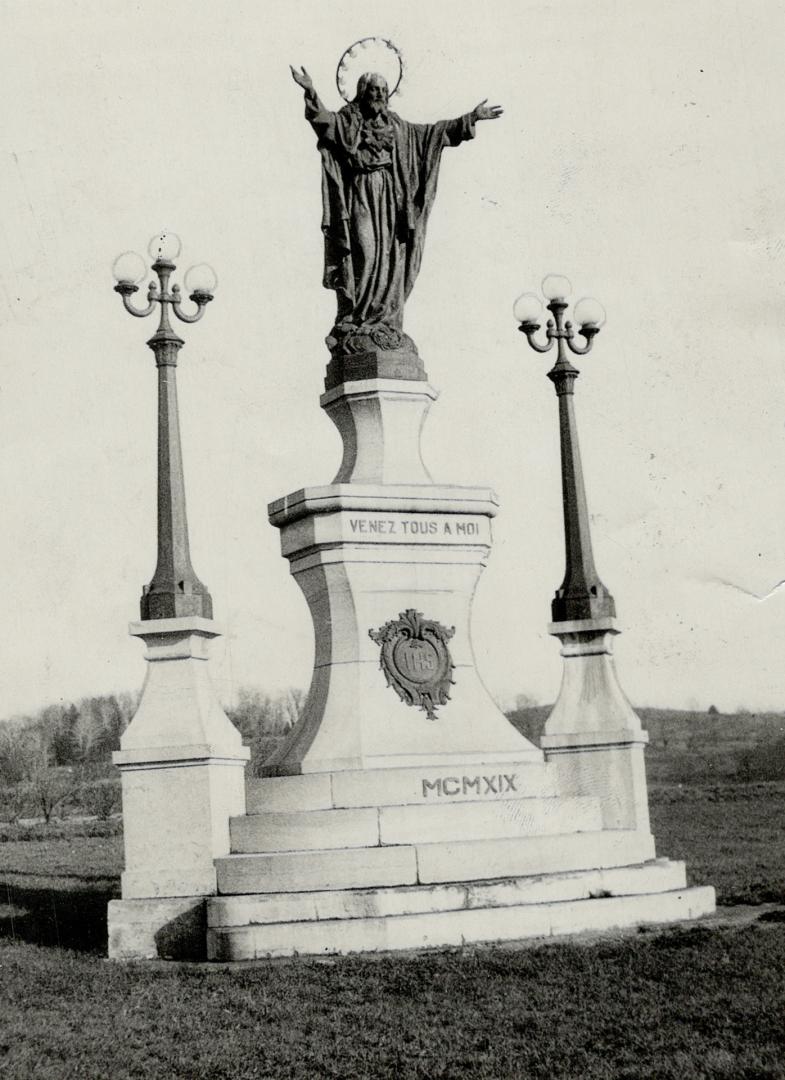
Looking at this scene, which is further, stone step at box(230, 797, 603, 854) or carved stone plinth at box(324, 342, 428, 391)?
carved stone plinth at box(324, 342, 428, 391)

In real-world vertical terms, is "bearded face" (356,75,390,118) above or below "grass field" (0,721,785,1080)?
above

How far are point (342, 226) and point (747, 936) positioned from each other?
285 inches

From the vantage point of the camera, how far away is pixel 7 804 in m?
30.6

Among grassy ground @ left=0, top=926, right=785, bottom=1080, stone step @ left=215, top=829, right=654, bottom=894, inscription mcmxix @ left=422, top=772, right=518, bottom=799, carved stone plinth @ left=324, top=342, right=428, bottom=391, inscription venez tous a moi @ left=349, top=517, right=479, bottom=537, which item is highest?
carved stone plinth @ left=324, top=342, right=428, bottom=391

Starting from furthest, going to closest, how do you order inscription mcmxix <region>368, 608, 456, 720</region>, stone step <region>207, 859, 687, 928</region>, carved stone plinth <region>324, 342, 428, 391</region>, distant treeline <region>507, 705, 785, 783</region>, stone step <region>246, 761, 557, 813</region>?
distant treeline <region>507, 705, 785, 783</region> → carved stone plinth <region>324, 342, 428, 391</region> → inscription mcmxix <region>368, 608, 456, 720</region> → stone step <region>246, 761, 557, 813</region> → stone step <region>207, 859, 687, 928</region>

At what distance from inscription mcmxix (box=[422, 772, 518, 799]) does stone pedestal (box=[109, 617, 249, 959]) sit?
5.32ft

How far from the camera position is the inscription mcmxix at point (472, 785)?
11648 millimetres

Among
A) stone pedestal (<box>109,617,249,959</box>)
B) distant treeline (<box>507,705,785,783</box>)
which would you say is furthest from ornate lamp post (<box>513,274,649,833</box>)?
distant treeline (<box>507,705,785,783</box>)

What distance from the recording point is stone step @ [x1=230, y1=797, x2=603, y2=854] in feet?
36.7

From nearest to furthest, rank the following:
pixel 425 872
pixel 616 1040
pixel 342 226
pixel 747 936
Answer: pixel 616 1040
pixel 747 936
pixel 425 872
pixel 342 226

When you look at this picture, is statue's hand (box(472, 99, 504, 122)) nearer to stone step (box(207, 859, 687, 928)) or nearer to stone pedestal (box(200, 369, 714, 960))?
stone pedestal (box(200, 369, 714, 960))

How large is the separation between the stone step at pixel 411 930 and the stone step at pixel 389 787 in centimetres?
125

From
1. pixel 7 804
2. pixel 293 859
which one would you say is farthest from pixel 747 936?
pixel 7 804

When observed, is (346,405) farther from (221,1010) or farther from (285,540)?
(221,1010)
